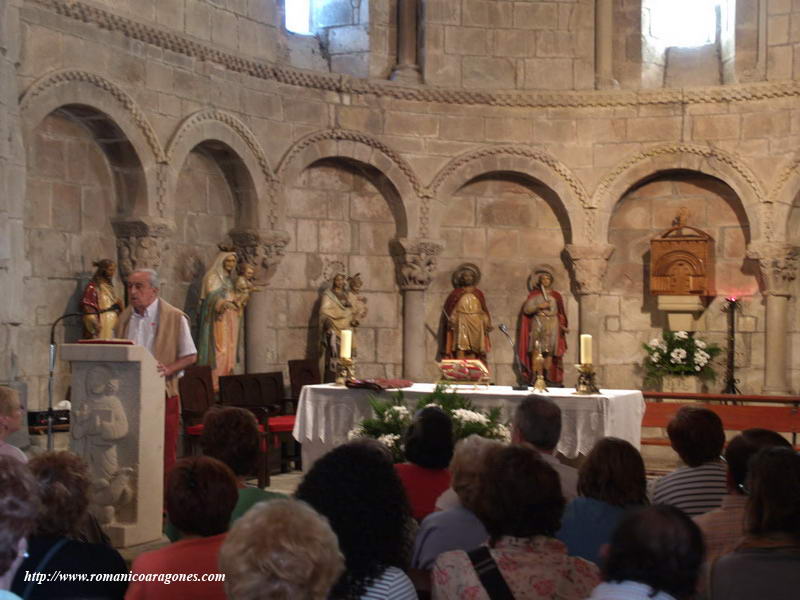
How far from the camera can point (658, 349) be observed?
12109mm

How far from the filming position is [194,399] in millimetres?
9609

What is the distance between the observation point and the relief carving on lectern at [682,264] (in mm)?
12172

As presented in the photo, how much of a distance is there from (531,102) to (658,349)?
3.14 metres

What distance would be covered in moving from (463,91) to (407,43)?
878mm

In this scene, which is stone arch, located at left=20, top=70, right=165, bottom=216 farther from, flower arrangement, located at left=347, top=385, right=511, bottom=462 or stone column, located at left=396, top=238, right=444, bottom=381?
flower arrangement, located at left=347, top=385, right=511, bottom=462

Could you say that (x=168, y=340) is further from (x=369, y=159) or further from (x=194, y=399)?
(x=369, y=159)

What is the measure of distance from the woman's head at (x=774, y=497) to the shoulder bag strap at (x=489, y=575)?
69 centimetres

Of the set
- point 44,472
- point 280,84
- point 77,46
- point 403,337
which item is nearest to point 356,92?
point 280,84

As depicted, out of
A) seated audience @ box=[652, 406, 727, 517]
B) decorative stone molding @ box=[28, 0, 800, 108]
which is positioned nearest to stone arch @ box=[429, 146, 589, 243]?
decorative stone molding @ box=[28, 0, 800, 108]

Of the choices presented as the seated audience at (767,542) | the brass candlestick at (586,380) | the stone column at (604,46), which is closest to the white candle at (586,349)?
the brass candlestick at (586,380)

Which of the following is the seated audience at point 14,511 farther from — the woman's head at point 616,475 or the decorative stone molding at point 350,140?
the decorative stone molding at point 350,140

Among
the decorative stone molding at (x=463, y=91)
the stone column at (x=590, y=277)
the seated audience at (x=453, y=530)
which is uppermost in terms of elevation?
the decorative stone molding at (x=463, y=91)

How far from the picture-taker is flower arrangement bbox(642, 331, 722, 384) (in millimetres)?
11883

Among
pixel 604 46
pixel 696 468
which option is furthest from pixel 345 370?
pixel 604 46
